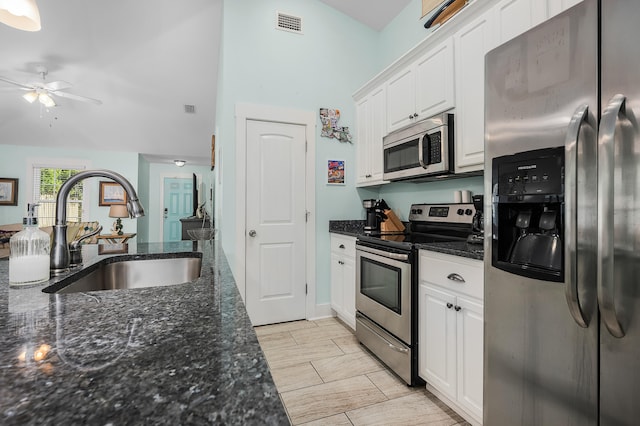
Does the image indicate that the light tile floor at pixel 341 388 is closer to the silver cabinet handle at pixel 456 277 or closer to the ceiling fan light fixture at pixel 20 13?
the silver cabinet handle at pixel 456 277

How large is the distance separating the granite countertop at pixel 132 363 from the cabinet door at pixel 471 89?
1.78m

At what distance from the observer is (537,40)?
1146mm

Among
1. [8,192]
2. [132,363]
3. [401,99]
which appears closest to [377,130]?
[401,99]

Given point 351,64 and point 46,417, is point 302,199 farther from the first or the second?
point 46,417

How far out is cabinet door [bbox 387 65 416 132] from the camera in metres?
2.47

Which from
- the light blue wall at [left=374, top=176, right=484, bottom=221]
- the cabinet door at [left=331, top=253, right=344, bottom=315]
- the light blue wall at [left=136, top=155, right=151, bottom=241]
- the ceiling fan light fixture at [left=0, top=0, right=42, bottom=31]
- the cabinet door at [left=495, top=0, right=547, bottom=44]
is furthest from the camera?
the light blue wall at [left=136, top=155, right=151, bottom=241]

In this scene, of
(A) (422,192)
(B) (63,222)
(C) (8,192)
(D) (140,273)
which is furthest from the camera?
(C) (8,192)

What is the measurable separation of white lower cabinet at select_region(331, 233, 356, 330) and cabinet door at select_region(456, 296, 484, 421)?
121 cm

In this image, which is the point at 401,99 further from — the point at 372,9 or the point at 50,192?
the point at 50,192

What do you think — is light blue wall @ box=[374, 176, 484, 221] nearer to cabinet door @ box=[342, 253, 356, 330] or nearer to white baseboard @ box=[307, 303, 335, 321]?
cabinet door @ box=[342, 253, 356, 330]

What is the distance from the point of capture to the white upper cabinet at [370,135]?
2.92 m

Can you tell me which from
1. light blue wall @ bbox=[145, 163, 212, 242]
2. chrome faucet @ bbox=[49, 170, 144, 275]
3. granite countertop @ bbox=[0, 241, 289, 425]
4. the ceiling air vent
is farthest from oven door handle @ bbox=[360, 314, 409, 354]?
light blue wall @ bbox=[145, 163, 212, 242]

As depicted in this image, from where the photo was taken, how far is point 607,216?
89 centimetres

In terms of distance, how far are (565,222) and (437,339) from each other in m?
1.03
